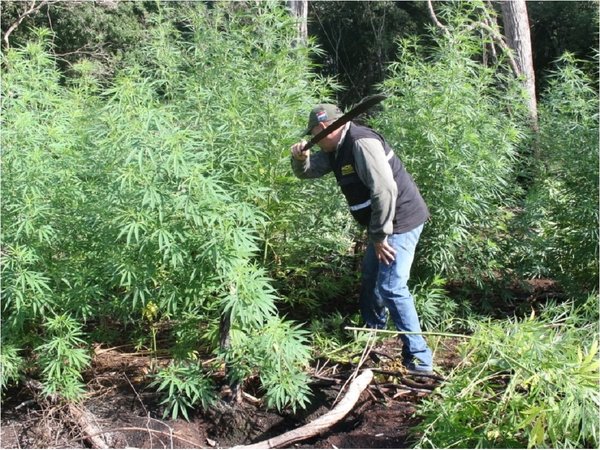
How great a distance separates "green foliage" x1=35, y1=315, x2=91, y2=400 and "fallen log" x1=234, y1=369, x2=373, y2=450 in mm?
1119

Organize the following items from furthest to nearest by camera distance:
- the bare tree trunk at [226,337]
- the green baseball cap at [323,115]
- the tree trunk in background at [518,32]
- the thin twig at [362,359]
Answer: the tree trunk in background at [518,32] → the green baseball cap at [323,115] → the thin twig at [362,359] → the bare tree trunk at [226,337]

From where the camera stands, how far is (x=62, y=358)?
4.17m

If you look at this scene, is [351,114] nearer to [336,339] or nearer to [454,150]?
[454,150]

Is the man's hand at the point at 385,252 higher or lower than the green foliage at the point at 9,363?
higher

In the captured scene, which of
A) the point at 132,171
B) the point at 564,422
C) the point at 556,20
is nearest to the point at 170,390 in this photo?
the point at 132,171

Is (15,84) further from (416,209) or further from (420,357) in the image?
(420,357)

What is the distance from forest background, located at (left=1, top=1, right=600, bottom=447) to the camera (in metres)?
3.73

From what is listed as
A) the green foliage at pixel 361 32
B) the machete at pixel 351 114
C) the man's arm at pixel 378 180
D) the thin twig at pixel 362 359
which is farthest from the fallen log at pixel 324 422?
the green foliage at pixel 361 32

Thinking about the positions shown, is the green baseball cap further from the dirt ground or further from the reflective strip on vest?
the dirt ground

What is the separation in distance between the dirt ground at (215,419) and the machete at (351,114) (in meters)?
1.39

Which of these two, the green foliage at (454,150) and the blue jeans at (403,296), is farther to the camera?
the green foliage at (454,150)

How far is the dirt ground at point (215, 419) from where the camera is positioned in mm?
4109

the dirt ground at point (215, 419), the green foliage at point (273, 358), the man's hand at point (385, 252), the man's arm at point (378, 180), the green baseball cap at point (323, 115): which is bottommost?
the dirt ground at point (215, 419)

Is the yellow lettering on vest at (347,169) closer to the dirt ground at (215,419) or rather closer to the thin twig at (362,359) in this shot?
the thin twig at (362,359)
